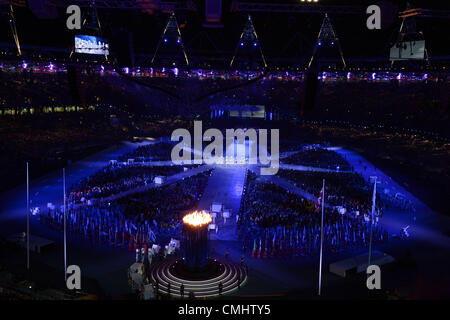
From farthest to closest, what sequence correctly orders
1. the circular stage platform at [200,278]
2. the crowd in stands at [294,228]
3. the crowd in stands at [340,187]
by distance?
the crowd in stands at [340,187], the crowd in stands at [294,228], the circular stage platform at [200,278]

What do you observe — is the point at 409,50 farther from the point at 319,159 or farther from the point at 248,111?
the point at 248,111

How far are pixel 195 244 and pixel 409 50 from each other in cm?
1986

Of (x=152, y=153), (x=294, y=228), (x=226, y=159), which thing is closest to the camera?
(x=294, y=228)

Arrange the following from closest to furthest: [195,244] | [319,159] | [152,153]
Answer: [195,244]
[319,159]
[152,153]

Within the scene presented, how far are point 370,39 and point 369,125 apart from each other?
9549 millimetres

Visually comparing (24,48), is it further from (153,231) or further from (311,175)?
(311,175)

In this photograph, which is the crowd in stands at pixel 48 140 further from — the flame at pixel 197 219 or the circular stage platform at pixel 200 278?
the flame at pixel 197 219

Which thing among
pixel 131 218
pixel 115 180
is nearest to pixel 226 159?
pixel 115 180

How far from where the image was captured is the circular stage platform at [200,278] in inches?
575

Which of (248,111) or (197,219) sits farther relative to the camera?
(248,111)

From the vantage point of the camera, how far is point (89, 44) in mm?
29406

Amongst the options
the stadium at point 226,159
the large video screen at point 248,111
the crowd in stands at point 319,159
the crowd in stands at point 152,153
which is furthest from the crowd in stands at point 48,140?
the crowd in stands at point 319,159

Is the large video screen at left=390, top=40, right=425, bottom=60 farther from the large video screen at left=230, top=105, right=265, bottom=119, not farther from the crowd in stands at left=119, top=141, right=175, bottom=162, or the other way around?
the large video screen at left=230, top=105, right=265, bottom=119

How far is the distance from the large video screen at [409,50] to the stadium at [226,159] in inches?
5.6
